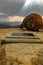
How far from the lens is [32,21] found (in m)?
3.49

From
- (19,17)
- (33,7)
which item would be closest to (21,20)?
(19,17)

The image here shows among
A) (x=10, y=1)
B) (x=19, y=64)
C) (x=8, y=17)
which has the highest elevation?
(x=10, y=1)

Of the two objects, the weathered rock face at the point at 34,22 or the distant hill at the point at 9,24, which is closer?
the weathered rock face at the point at 34,22

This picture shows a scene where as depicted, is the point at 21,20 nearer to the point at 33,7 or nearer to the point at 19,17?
the point at 19,17

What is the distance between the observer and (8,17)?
12.9ft

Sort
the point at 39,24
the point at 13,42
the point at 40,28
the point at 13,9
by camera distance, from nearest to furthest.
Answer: the point at 13,42
the point at 39,24
the point at 40,28
the point at 13,9

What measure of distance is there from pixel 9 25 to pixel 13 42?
1815 mm

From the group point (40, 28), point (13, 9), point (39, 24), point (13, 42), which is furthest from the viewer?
point (13, 9)

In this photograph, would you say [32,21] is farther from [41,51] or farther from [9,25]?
[41,51]

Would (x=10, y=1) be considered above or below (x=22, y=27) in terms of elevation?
above

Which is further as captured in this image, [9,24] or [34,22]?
[9,24]

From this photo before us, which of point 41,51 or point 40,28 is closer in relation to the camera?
point 41,51

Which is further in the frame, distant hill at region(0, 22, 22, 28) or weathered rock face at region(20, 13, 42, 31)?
distant hill at region(0, 22, 22, 28)

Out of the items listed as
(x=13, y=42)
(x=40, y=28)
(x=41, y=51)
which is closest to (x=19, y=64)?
(x=41, y=51)
